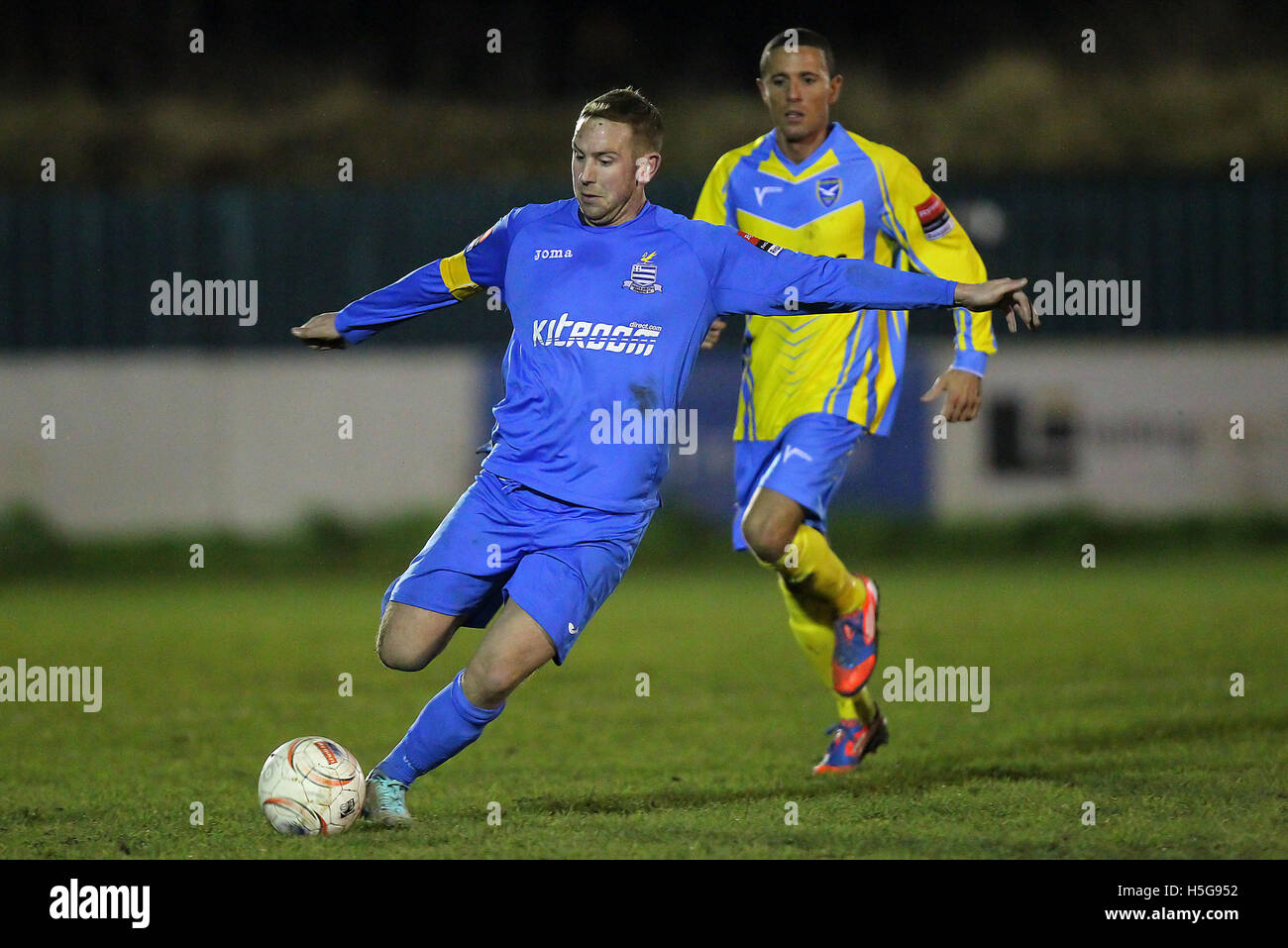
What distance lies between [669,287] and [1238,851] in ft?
7.50

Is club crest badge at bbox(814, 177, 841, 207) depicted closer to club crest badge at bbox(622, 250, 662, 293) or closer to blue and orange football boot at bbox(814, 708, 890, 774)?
club crest badge at bbox(622, 250, 662, 293)

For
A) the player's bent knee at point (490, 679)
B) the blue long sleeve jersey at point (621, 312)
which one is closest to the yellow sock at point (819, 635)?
the blue long sleeve jersey at point (621, 312)

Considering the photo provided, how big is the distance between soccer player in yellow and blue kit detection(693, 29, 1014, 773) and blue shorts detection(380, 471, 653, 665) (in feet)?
3.88

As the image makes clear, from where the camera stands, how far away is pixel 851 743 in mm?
6129

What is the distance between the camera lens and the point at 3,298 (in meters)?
15.7

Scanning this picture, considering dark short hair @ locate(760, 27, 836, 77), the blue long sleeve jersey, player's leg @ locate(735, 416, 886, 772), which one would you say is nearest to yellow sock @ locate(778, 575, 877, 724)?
player's leg @ locate(735, 416, 886, 772)

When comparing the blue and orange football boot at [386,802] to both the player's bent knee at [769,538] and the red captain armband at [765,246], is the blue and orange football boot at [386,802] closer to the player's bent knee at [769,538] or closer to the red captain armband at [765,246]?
the player's bent knee at [769,538]

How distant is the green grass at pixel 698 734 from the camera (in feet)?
15.9

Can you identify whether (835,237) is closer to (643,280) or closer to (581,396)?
(643,280)

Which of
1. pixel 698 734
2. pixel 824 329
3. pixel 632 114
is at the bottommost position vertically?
pixel 698 734

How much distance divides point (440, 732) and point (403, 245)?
11.7 metres

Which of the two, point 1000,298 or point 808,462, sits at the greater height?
point 1000,298

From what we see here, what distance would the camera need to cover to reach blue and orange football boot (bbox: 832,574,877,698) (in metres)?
6.16

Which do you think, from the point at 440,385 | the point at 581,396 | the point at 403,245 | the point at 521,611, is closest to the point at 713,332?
the point at 581,396
